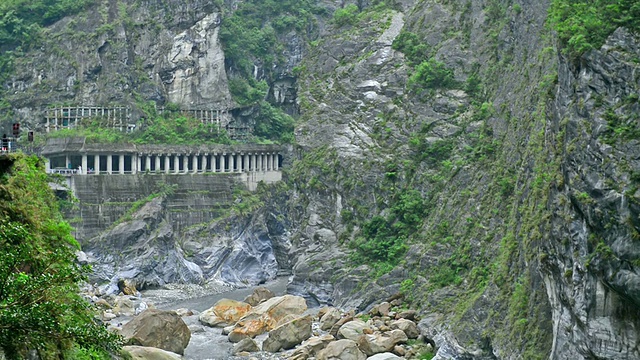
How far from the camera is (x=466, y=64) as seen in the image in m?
79.4

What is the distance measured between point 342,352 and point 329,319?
10.2m

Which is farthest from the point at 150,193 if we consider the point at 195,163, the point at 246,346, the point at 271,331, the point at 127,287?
the point at 246,346

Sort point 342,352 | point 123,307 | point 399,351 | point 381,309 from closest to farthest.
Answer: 1. point 342,352
2. point 399,351
3. point 381,309
4. point 123,307

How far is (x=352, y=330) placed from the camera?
6162cm

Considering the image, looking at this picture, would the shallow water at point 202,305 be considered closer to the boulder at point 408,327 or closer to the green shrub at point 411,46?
the boulder at point 408,327

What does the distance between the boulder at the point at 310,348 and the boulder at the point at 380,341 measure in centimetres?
205

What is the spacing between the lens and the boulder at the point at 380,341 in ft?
190

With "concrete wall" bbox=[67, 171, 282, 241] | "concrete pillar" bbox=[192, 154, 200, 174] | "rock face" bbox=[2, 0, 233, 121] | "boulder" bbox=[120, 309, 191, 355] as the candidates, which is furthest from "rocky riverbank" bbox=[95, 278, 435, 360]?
"rock face" bbox=[2, 0, 233, 121]

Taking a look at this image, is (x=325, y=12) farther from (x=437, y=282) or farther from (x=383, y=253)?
(x=437, y=282)

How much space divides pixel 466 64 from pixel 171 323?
3152 cm

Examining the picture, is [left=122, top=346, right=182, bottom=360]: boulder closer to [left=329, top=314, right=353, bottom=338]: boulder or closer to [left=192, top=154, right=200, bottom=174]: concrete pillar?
[left=329, top=314, right=353, bottom=338]: boulder

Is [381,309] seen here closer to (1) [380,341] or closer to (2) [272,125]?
(1) [380,341]

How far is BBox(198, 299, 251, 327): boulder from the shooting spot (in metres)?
70.6

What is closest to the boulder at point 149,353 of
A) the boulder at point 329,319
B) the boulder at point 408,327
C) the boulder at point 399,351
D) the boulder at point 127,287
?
the boulder at point 399,351
